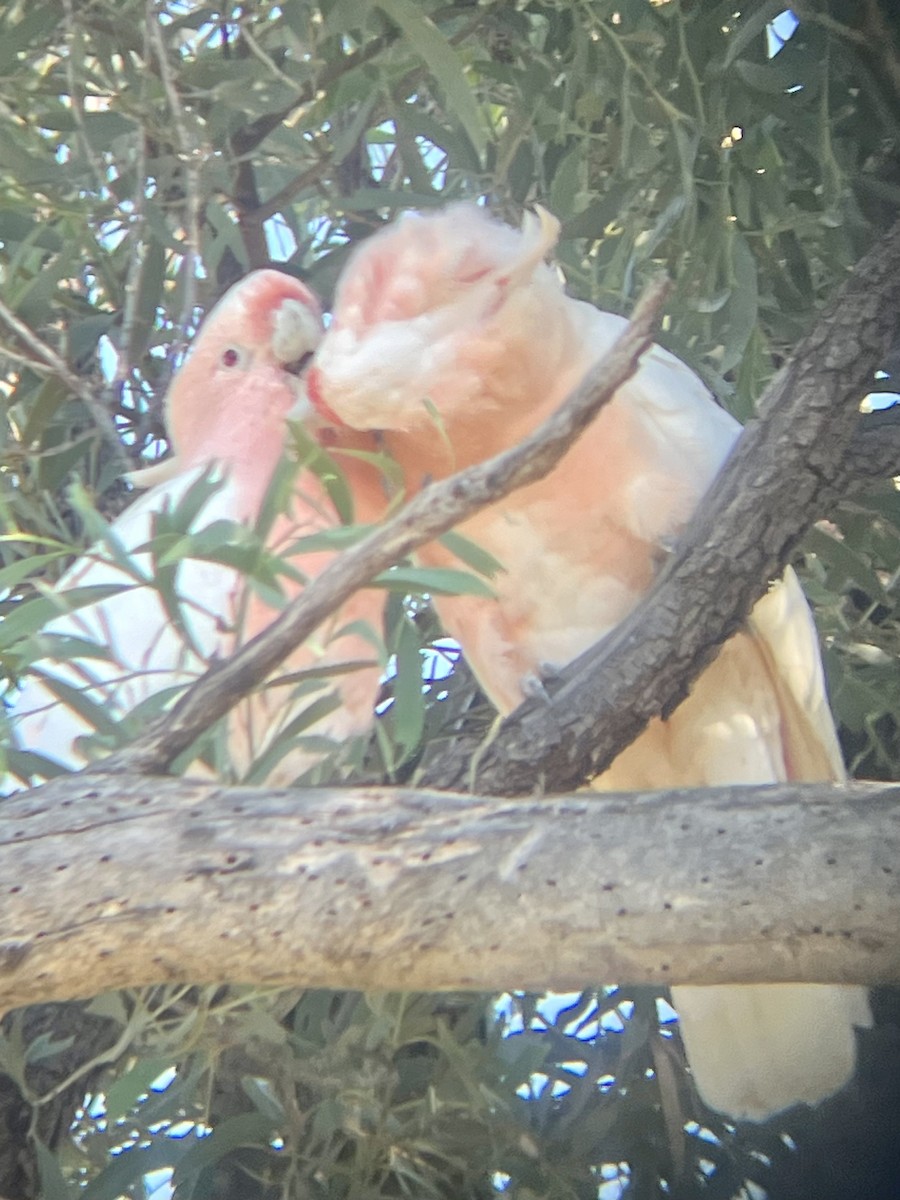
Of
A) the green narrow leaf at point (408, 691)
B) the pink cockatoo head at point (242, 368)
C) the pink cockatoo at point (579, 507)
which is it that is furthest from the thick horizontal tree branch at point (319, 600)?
the pink cockatoo head at point (242, 368)

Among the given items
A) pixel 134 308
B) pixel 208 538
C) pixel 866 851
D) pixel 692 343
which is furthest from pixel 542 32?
pixel 866 851

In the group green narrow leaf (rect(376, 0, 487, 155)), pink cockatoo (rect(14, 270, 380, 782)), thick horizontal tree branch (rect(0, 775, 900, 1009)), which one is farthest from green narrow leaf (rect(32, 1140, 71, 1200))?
green narrow leaf (rect(376, 0, 487, 155))

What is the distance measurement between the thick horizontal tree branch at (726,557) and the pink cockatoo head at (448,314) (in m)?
0.15

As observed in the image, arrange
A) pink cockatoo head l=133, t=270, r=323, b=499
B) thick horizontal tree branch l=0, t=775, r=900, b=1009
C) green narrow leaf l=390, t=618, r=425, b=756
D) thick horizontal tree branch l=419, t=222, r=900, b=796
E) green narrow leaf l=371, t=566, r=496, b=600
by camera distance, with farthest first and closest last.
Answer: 1. pink cockatoo head l=133, t=270, r=323, b=499
2. thick horizontal tree branch l=419, t=222, r=900, b=796
3. green narrow leaf l=390, t=618, r=425, b=756
4. green narrow leaf l=371, t=566, r=496, b=600
5. thick horizontal tree branch l=0, t=775, r=900, b=1009

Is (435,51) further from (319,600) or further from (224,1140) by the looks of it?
(224,1140)

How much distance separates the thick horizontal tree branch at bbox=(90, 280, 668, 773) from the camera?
0.50 m

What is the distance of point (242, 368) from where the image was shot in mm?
927

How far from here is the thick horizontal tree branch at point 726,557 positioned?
0.79 m

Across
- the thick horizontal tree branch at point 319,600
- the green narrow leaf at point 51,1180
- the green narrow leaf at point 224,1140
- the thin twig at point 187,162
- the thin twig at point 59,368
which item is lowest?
the green narrow leaf at point 224,1140

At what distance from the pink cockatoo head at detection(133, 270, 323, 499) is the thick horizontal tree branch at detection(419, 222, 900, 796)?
262 millimetres

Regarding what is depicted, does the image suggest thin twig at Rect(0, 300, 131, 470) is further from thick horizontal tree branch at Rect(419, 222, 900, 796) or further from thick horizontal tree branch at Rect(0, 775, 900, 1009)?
thick horizontal tree branch at Rect(0, 775, 900, 1009)

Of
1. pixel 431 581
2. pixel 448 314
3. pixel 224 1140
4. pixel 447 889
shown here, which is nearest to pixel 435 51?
pixel 448 314

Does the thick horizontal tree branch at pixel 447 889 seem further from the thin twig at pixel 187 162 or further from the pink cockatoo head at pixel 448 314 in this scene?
the thin twig at pixel 187 162

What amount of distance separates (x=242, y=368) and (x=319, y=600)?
17.8 inches
